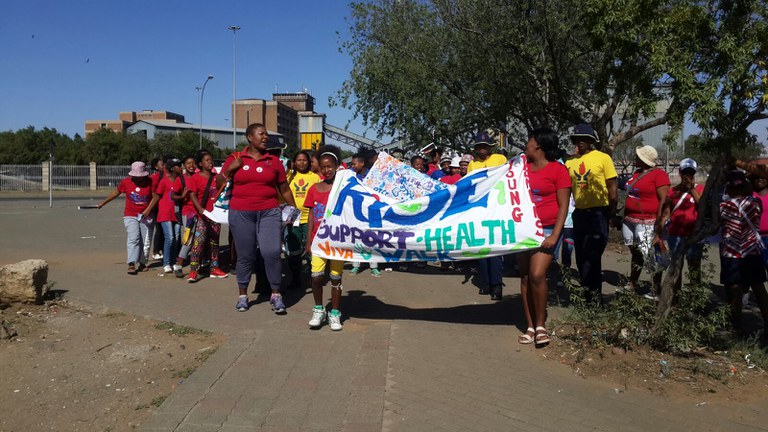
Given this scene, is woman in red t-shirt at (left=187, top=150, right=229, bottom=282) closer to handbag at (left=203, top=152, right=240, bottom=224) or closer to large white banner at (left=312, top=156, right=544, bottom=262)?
handbag at (left=203, top=152, right=240, bottom=224)

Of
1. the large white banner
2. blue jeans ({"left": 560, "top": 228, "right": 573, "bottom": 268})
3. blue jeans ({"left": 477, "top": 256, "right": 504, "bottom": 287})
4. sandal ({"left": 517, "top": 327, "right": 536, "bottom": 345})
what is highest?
the large white banner

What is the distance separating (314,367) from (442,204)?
6.81 feet

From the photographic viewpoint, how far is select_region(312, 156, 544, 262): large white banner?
19.7 ft

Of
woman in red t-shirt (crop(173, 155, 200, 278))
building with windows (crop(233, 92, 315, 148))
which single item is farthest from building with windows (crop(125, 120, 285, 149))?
woman in red t-shirt (crop(173, 155, 200, 278))

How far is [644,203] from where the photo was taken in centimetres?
766

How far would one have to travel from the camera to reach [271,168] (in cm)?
727

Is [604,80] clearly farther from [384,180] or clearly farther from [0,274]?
[0,274]

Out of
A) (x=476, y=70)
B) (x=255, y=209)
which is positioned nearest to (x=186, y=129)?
(x=476, y=70)

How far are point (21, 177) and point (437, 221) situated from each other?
159 feet

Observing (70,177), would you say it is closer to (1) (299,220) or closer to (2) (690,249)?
(1) (299,220)

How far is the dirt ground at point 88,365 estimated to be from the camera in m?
4.49

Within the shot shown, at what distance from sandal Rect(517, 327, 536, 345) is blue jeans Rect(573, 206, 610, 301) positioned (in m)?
1.20

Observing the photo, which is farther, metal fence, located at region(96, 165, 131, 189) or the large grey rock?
metal fence, located at region(96, 165, 131, 189)

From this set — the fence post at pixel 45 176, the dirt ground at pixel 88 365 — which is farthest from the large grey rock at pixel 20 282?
the fence post at pixel 45 176
